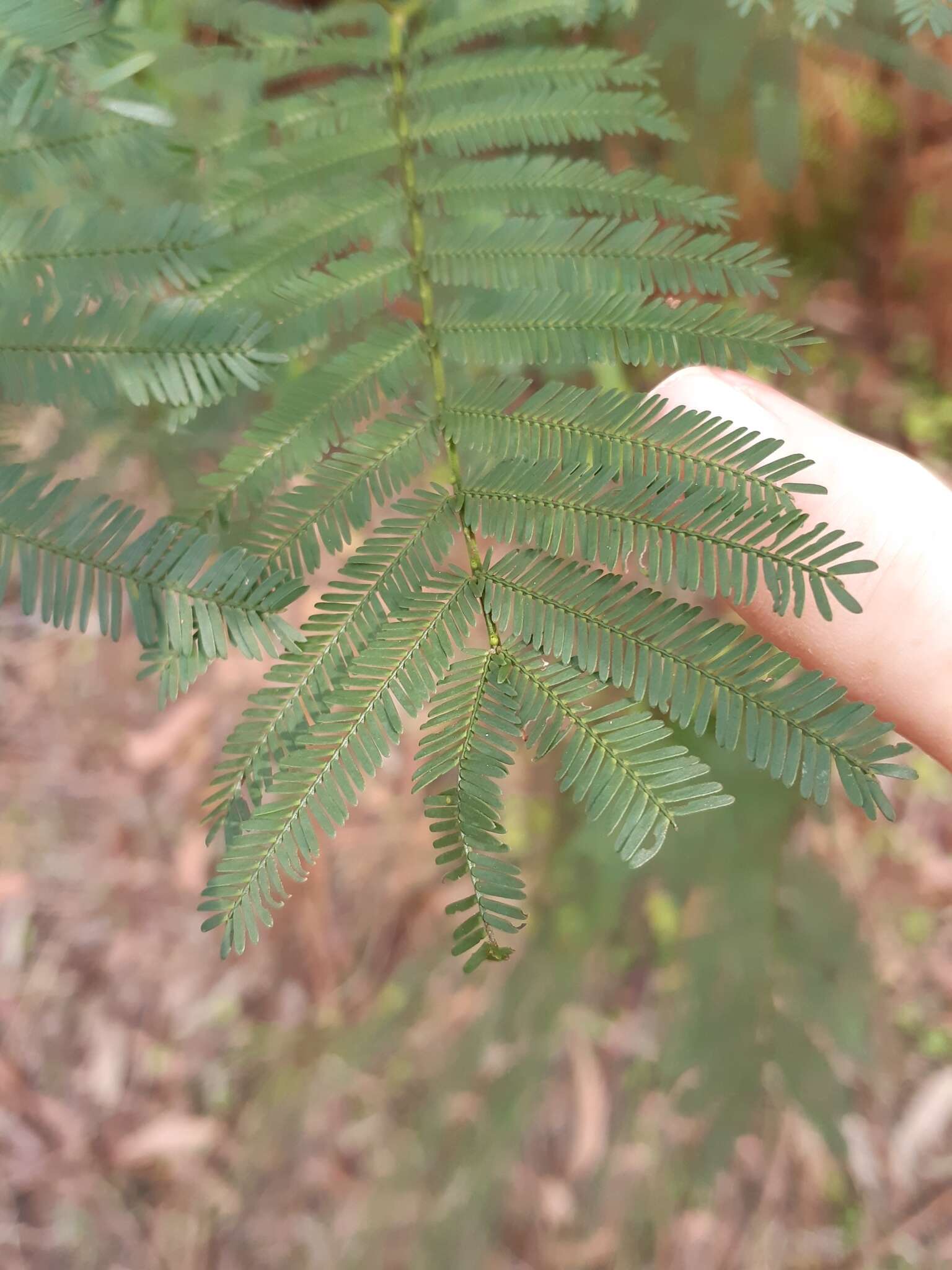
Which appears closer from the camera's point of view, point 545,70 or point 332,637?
point 332,637

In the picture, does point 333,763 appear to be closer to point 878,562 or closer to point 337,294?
point 337,294

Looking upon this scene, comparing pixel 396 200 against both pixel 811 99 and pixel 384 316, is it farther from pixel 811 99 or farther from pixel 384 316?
pixel 811 99

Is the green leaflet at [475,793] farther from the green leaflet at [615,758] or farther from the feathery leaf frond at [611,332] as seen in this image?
the feathery leaf frond at [611,332]

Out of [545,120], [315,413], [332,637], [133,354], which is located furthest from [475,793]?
[545,120]

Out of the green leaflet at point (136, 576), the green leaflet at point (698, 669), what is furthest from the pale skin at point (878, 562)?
the green leaflet at point (136, 576)

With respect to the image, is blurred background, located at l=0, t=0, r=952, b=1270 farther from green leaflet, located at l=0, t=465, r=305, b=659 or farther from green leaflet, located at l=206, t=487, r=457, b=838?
green leaflet, located at l=206, t=487, r=457, b=838

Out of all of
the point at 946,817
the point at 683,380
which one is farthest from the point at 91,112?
the point at 946,817
